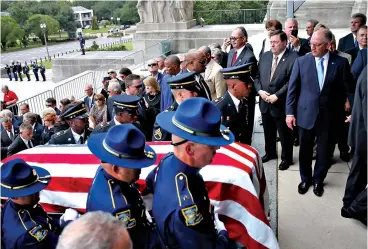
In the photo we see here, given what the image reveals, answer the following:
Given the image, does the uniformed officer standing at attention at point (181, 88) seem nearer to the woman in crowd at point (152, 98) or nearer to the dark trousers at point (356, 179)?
the woman in crowd at point (152, 98)

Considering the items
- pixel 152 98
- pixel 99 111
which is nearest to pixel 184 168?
pixel 152 98

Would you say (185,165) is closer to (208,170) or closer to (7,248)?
(208,170)

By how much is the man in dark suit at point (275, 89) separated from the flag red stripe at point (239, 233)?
6.62ft

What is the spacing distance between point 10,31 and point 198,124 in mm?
45567

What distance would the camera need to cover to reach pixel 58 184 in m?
2.72

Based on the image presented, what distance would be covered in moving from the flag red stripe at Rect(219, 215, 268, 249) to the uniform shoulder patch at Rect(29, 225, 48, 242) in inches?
43.0

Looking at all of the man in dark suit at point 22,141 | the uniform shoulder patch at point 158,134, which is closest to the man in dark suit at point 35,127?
the man in dark suit at point 22,141

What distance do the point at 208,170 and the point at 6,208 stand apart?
1.25m

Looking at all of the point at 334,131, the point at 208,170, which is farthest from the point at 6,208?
the point at 334,131

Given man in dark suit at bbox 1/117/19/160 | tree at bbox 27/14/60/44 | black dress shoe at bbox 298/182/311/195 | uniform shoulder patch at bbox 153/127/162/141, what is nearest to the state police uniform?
uniform shoulder patch at bbox 153/127/162/141

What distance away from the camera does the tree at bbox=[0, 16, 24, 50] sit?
40.2m

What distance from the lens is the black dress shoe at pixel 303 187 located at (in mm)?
3838

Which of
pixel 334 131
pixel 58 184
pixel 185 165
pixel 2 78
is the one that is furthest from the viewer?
pixel 2 78

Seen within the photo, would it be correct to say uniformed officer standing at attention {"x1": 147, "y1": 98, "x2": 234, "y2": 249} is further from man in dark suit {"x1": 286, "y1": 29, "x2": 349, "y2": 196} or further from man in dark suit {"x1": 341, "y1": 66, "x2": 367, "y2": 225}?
man in dark suit {"x1": 286, "y1": 29, "x2": 349, "y2": 196}
